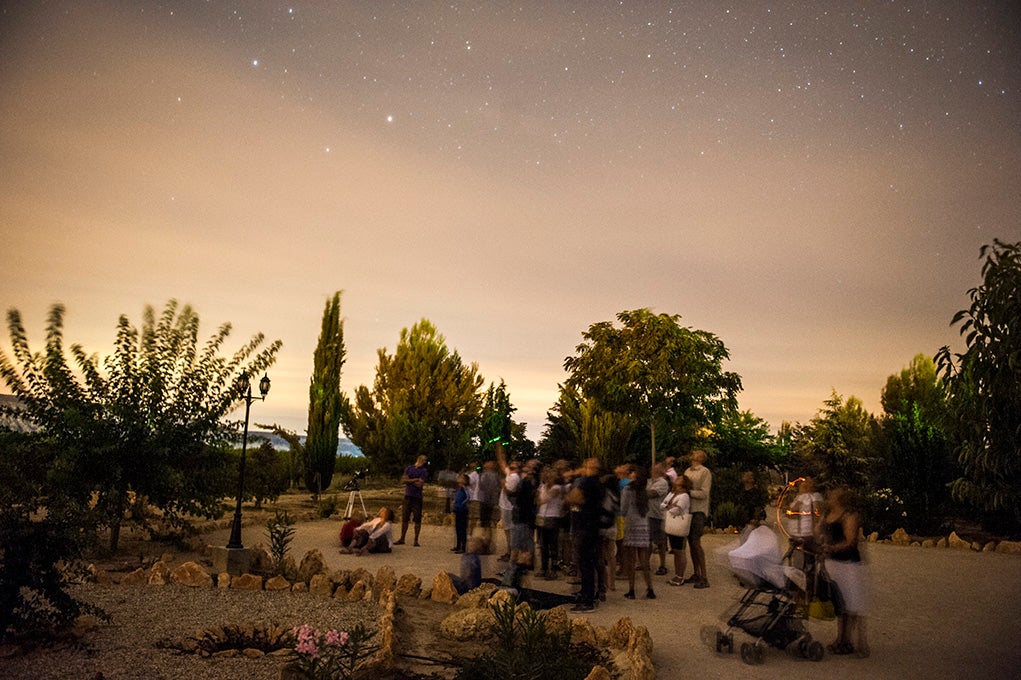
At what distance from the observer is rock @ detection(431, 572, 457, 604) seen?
859 cm

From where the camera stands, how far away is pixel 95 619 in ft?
23.4

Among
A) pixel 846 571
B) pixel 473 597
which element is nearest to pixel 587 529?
pixel 473 597

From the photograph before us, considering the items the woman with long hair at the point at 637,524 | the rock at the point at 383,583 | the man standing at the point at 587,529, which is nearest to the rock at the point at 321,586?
the rock at the point at 383,583

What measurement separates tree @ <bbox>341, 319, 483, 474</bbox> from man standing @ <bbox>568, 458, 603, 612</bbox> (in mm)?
20088

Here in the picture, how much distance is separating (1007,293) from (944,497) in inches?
433

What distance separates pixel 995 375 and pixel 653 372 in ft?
37.3

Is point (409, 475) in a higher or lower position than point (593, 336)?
lower

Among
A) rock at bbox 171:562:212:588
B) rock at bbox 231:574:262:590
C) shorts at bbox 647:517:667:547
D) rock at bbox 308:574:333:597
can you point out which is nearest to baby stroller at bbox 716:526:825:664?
shorts at bbox 647:517:667:547

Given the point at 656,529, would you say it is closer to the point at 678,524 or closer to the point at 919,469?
the point at 678,524

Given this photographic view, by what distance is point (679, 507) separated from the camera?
9742mm

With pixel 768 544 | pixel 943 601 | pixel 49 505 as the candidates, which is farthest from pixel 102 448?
pixel 943 601

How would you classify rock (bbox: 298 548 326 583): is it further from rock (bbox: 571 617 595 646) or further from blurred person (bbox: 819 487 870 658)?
blurred person (bbox: 819 487 870 658)

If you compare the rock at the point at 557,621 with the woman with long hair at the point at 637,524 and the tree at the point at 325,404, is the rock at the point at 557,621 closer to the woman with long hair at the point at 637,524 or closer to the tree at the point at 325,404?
the woman with long hair at the point at 637,524

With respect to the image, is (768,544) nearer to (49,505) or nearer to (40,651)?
(40,651)
